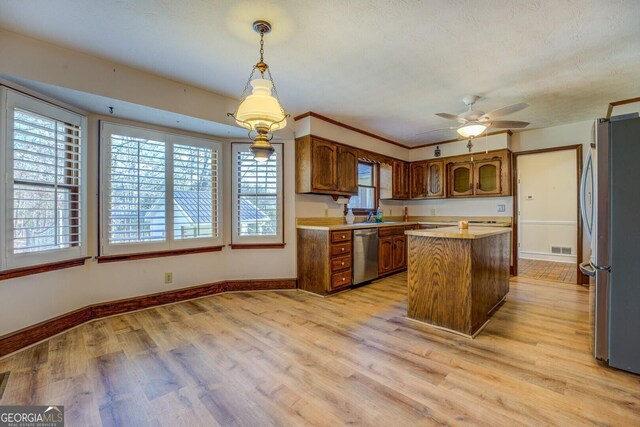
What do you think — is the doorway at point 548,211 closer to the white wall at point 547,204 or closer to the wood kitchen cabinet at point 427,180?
the white wall at point 547,204

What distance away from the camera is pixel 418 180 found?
6051 millimetres

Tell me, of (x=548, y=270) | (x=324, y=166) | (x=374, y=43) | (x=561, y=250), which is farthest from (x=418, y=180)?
(x=374, y=43)

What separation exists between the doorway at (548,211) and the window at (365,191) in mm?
3049

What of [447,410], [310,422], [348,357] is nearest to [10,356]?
[310,422]

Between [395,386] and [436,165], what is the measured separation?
4.76 m

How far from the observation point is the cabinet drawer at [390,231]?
15.3 ft

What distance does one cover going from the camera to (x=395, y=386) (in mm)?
1888

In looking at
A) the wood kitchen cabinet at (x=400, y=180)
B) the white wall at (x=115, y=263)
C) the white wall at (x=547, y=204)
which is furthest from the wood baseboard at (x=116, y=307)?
the white wall at (x=547, y=204)

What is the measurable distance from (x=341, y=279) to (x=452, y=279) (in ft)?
5.26

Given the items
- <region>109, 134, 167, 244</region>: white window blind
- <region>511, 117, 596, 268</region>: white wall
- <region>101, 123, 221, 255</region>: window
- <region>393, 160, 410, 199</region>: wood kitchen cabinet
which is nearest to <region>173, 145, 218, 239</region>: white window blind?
<region>101, 123, 221, 255</region>: window

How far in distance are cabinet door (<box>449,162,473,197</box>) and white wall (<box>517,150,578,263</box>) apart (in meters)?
1.57

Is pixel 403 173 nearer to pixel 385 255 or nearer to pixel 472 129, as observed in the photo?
pixel 385 255

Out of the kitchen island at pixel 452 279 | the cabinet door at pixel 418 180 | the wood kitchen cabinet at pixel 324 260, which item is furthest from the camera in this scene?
the cabinet door at pixel 418 180

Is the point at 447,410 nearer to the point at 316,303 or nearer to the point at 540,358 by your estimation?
the point at 540,358
